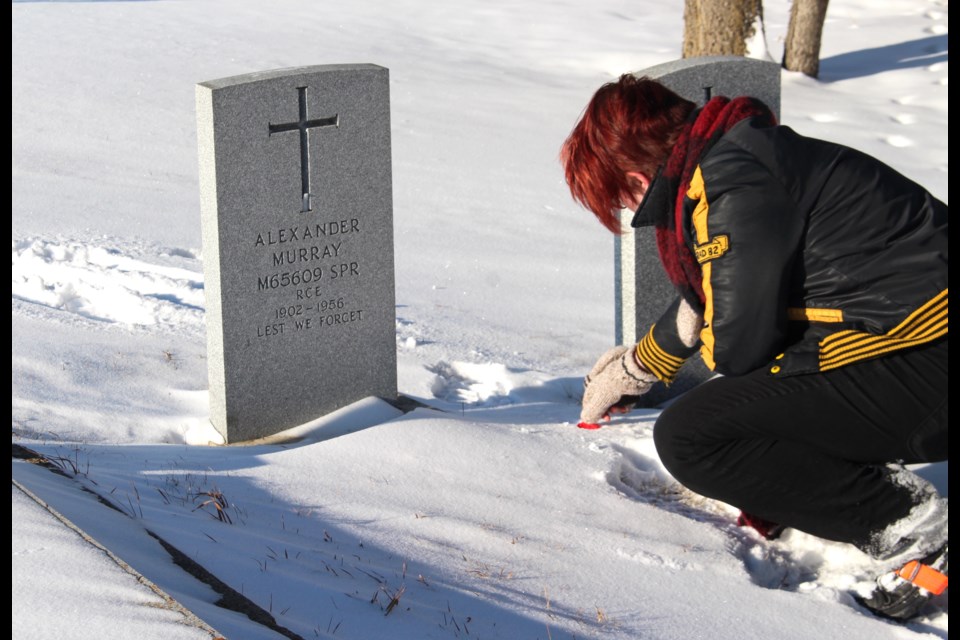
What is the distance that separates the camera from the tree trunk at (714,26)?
11.1 metres

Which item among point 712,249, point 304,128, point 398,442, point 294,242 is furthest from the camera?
point 294,242

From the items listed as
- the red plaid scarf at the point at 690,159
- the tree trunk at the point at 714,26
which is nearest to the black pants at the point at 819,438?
the red plaid scarf at the point at 690,159

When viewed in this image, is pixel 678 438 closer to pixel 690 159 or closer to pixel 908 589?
pixel 908 589

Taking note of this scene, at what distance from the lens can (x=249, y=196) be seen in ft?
13.5

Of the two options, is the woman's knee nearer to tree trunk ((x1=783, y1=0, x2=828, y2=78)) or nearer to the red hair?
the red hair

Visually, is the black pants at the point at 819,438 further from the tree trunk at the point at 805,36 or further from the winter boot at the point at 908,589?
the tree trunk at the point at 805,36

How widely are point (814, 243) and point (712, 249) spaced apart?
26 centimetres

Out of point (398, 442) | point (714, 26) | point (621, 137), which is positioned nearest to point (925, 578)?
point (621, 137)

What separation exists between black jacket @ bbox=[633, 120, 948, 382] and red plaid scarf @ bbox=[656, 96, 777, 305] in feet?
0.10

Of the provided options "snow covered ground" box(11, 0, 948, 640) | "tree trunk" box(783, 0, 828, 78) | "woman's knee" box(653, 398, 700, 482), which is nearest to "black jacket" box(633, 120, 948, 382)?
"woman's knee" box(653, 398, 700, 482)

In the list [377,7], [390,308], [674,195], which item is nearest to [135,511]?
[674,195]

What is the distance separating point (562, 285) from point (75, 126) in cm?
459

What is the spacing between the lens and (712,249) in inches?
109

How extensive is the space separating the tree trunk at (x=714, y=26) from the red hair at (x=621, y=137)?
28.0ft
